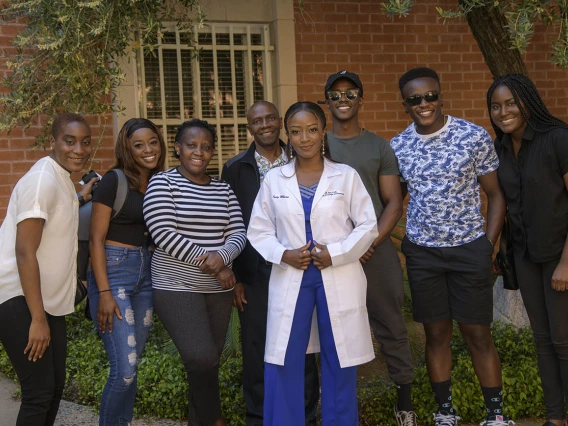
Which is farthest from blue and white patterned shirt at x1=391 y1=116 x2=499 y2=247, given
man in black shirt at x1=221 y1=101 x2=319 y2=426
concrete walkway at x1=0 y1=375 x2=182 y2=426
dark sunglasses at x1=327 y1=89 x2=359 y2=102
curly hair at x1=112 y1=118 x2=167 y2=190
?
concrete walkway at x1=0 y1=375 x2=182 y2=426

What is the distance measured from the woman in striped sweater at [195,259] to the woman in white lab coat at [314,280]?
0.24m

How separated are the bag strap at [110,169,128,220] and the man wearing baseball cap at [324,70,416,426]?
1251 millimetres

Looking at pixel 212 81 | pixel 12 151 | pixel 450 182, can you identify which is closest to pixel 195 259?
pixel 450 182

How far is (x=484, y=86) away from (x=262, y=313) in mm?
4830

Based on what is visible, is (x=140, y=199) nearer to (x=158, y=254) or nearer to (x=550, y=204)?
(x=158, y=254)

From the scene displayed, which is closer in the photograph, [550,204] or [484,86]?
[550,204]

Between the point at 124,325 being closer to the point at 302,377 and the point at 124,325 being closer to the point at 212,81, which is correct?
the point at 302,377

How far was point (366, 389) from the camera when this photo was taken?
4812 millimetres

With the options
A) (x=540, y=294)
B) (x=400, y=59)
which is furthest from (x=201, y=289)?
(x=400, y=59)

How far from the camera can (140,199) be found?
3.81 m

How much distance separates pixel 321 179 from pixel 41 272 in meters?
1.52

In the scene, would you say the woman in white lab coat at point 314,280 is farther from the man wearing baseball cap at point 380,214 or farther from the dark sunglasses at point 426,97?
the dark sunglasses at point 426,97

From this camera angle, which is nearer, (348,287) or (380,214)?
(348,287)

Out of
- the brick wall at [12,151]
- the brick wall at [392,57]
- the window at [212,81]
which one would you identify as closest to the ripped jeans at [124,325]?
the brick wall at [12,151]
